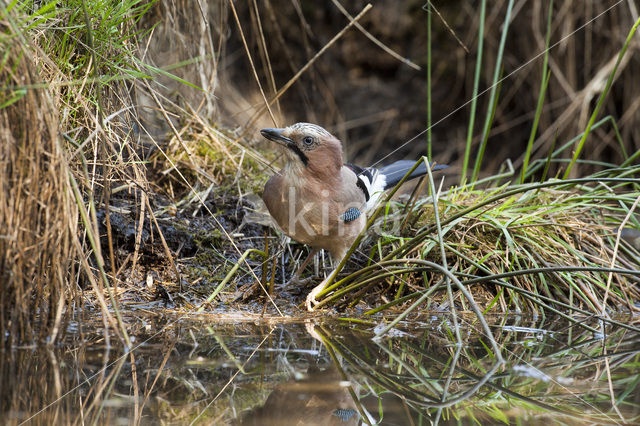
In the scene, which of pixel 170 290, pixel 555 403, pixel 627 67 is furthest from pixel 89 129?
pixel 627 67

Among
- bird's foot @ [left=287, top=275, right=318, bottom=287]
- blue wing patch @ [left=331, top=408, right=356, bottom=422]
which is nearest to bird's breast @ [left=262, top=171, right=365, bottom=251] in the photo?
bird's foot @ [left=287, top=275, right=318, bottom=287]

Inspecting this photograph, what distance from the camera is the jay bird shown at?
3236 mm

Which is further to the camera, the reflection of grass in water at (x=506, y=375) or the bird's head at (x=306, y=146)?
the bird's head at (x=306, y=146)

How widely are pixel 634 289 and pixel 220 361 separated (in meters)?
2.42

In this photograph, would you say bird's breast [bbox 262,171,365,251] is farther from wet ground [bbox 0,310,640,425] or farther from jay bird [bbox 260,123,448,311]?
wet ground [bbox 0,310,640,425]

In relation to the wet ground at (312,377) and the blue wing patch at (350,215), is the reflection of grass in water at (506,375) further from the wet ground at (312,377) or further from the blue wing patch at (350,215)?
the blue wing patch at (350,215)

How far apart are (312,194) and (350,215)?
26cm

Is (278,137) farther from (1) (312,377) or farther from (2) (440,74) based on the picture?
(2) (440,74)

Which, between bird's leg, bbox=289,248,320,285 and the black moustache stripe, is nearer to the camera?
the black moustache stripe

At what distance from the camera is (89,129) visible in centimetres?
269

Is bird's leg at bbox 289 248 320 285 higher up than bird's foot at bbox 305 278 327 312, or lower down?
lower down

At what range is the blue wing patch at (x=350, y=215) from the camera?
3.37m

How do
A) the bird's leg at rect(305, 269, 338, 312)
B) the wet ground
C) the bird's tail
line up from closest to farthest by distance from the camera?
the wet ground → the bird's leg at rect(305, 269, 338, 312) → the bird's tail

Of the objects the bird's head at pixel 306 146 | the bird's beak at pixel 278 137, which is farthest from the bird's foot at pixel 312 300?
the bird's beak at pixel 278 137
